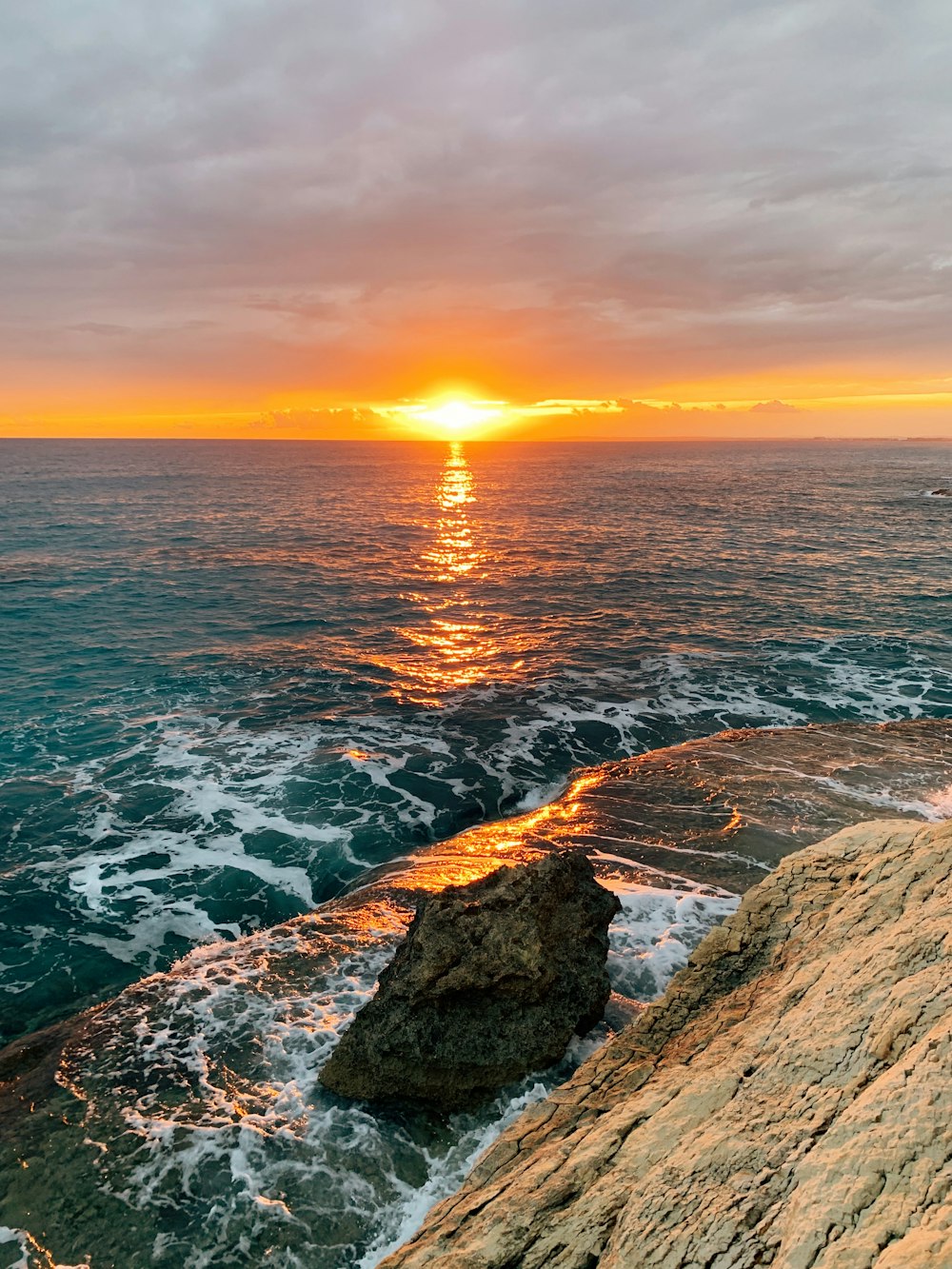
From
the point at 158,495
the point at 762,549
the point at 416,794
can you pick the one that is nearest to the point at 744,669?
the point at 416,794

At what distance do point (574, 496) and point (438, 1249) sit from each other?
107579mm

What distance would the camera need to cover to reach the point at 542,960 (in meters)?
11.3

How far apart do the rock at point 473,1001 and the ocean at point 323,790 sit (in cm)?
51

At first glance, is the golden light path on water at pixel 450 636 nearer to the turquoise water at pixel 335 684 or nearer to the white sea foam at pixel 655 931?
the turquoise water at pixel 335 684

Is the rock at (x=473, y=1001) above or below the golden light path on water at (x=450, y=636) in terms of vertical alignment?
below

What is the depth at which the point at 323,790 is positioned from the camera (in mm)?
21891

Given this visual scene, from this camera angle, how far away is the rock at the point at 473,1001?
10.8 metres

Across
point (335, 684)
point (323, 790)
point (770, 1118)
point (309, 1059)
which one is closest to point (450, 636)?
point (335, 684)

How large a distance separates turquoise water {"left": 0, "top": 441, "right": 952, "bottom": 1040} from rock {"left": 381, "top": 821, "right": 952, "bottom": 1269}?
10.9 metres

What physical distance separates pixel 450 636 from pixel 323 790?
669 inches

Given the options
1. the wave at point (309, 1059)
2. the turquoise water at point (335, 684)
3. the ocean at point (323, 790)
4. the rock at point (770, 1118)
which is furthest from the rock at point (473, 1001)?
the turquoise water at point (335, 684)

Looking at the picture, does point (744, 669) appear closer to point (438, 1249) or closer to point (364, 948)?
point (364, 948)

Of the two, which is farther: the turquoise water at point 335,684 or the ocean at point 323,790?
the turquoise water at point 335,684

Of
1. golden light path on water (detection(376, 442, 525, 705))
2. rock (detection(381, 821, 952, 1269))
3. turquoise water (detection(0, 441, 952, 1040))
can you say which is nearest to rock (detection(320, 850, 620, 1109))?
rock (detection(381, 821, 952, 1269))
